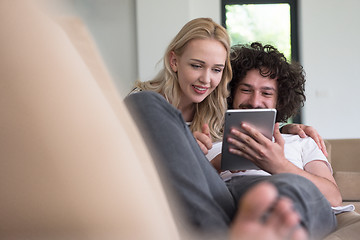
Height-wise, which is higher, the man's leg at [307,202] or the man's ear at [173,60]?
the man's ear at [173,60]

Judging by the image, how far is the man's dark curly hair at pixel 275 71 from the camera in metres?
2.31

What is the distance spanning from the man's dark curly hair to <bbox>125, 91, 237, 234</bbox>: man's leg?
1.27 metres

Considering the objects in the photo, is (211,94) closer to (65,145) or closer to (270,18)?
(65,145)

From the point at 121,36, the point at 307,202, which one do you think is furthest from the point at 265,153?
the point at 121,36

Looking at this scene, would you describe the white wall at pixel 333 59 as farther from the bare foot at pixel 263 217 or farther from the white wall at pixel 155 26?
the bare foot at pixel 263 217

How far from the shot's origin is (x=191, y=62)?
232 centimetres

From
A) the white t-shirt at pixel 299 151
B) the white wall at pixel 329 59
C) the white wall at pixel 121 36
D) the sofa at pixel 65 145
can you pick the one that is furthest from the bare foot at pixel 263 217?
the white wall at pixel 329 59

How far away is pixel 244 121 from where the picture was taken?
5.38 feet

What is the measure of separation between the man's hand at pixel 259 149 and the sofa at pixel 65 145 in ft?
2.86

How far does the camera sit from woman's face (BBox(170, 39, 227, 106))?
2270 mm

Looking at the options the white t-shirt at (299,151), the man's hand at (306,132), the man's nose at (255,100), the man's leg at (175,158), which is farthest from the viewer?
the man's nose at (255,100)

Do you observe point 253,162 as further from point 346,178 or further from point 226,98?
point 346,178

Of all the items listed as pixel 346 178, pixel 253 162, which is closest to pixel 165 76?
pixel 253 162

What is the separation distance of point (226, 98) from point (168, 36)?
4281 millimetres
